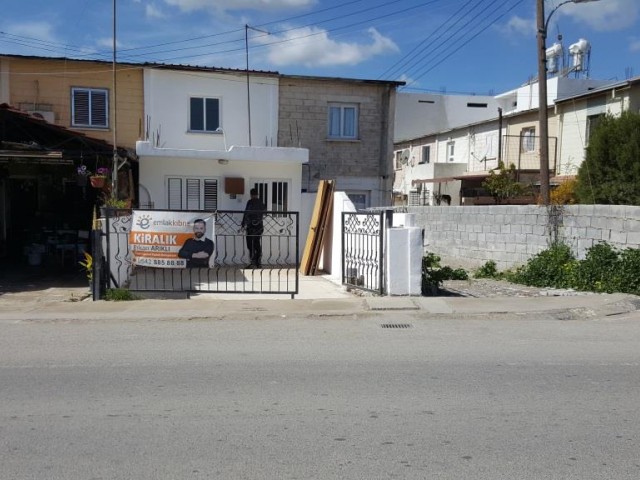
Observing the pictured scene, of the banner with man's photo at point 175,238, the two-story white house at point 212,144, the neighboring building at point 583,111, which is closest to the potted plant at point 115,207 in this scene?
the banner with man's photo at point 175,238

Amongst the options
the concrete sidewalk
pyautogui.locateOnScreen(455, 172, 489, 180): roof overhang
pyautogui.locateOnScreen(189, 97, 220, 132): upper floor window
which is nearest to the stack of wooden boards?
the concrete sidewalk

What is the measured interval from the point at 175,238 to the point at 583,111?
1922 cm

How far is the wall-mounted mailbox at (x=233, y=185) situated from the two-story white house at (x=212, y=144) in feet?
0.08

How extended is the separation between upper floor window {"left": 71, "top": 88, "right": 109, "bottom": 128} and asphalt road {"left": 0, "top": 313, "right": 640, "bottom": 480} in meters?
9.85

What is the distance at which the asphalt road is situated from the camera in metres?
3.88

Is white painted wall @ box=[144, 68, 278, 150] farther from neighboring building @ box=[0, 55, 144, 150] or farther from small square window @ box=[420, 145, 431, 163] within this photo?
small square window @ box=[420, 145, 431, 163]

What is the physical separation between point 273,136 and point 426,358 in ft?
39.9

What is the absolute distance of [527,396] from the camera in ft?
17.1

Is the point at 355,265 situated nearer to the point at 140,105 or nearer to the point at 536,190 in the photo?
the point at 140,105

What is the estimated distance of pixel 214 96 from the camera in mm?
17078

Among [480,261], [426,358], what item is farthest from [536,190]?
[426,358]

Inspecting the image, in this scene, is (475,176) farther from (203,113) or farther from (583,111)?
(203,113)

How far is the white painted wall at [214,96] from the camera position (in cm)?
1669

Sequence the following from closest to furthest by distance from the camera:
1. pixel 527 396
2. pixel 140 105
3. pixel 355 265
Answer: pixel 527 396
pixel 355 265
pixel 140 105
